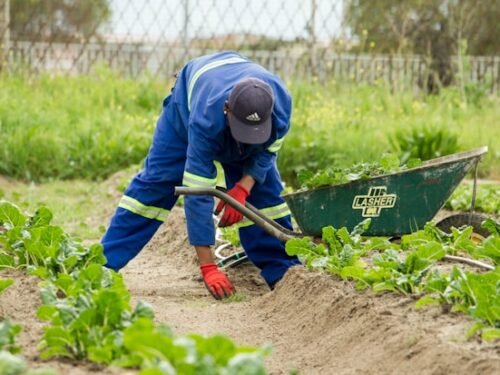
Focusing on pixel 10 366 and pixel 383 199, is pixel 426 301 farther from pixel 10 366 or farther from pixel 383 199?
pixel 10 366

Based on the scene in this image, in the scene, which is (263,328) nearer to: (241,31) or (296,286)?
(296,286)

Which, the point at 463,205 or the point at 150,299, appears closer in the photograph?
the point at 150,299

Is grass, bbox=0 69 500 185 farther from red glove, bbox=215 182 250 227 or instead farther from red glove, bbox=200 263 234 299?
red glove, bbox=215 182 250 227

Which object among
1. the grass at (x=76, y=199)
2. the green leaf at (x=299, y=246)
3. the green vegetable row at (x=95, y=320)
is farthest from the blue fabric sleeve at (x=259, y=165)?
the grass at (x=76, y=199)

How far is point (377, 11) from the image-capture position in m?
16.6

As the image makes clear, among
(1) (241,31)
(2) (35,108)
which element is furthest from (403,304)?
(1) (241,31)

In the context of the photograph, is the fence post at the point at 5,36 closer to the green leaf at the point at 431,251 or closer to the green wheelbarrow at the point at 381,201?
the green wheelbarrow at the point at 381,201

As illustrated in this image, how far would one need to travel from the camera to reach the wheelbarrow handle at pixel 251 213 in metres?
A: 5.66

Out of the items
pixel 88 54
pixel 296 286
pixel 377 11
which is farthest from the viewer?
A: pixel 377 11

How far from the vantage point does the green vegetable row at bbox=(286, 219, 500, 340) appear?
4.31 m

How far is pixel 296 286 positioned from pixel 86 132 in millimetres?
5725

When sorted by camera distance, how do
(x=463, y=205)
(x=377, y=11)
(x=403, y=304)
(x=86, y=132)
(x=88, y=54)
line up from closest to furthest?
(x=403, y=304) → (x=463, y=205) → (x=86, y=132) → (x=88, y=54) → (x=377, y=11)

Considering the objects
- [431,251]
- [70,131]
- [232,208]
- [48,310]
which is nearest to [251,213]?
[232,208]

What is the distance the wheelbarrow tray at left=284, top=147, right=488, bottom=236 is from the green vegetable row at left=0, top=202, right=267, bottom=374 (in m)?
1.30
